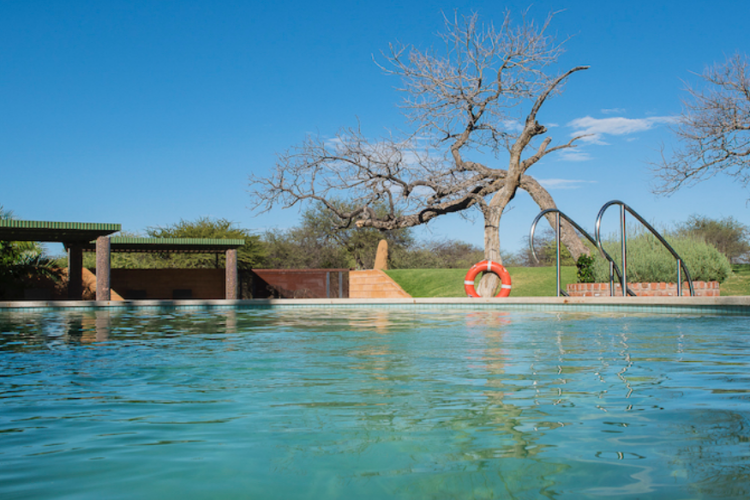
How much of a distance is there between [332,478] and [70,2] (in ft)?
60.2

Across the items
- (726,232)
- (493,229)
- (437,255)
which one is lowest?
(493,229)

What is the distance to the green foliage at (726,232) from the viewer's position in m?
37.9

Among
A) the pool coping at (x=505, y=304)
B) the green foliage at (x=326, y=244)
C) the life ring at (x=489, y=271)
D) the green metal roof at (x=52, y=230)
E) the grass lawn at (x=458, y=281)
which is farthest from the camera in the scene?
the green foliage at (x=326, y=244)

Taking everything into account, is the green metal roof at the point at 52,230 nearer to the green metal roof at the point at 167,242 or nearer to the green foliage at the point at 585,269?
the green metal roof at the point at 167,242

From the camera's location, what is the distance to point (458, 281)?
2253 cm

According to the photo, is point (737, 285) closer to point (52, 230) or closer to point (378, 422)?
point (378, 422)

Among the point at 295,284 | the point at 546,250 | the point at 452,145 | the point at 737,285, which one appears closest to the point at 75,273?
the point at 295,284

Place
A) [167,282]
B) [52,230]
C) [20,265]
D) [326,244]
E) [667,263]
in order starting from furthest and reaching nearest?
1. [326,244]
2. [167,282]
3. [20,265]
4. [52,230]
5. [667,263]

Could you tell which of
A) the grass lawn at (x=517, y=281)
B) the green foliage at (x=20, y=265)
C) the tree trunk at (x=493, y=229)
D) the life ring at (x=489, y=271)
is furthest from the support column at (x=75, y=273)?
the tree trunk at (x=493, y=229)

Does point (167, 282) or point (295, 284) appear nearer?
point (167, 282)

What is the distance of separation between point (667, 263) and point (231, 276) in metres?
13.2

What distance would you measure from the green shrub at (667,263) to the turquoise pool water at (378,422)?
34.4 ft

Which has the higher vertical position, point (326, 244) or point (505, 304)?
point (326, 244)

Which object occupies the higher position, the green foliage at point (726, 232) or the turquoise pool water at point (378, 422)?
the green foliage at point (726, 232)
